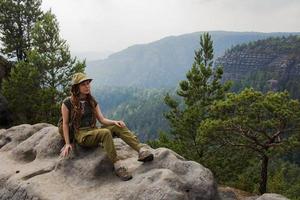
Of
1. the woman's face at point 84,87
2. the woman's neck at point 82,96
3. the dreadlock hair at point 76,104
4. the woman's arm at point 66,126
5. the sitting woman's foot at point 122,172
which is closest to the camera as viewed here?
the sitting woman's foot at point 122,172

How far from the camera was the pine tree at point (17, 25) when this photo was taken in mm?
46938

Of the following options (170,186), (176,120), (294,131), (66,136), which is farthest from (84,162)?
(176,120)

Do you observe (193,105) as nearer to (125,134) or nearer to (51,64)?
(51,64)

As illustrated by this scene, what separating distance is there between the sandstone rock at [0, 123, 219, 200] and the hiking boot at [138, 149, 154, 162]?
0.20 meters

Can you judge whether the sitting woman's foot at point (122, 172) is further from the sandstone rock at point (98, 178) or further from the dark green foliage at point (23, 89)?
the dark green foliage at point (23, 89)

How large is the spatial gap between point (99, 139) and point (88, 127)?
2.65 ft

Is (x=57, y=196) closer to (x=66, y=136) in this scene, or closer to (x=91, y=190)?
Answer: (x=91, y=190)

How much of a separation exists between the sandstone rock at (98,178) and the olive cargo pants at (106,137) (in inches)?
19.3

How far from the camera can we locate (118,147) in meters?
13.5

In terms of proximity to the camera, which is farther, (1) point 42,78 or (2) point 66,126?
(1) point 42,78

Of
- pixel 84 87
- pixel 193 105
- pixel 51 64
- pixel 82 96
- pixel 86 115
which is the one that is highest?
pixel 84 87

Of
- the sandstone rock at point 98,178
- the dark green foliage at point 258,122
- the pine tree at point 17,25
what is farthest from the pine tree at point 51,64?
the sandstone rock at point 98,178

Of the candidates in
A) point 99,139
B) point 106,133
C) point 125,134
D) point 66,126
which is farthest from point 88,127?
point 125,134

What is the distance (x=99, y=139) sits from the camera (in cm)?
1164
